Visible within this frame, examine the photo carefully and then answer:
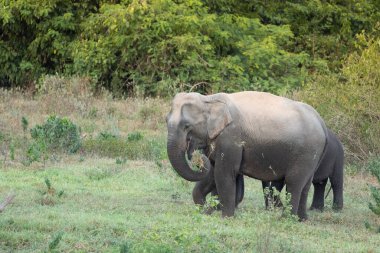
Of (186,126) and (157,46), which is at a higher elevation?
(186,126)

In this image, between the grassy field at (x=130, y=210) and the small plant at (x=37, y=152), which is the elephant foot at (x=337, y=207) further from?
the small plant at (x=37, y=152)

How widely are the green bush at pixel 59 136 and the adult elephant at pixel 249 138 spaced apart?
16.5 feet

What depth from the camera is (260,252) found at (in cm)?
873

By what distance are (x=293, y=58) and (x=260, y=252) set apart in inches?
623

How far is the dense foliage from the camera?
22.8 m

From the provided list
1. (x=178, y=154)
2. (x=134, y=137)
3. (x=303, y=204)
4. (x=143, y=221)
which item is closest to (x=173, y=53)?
(x=134, y=137)

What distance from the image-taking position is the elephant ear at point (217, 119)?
420 inches

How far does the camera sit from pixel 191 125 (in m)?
10.6

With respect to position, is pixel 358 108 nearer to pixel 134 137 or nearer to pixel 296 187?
pixel 134 137

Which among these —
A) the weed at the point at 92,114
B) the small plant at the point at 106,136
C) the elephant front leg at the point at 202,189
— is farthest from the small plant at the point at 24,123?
the elephant front leg at the point at 202,189

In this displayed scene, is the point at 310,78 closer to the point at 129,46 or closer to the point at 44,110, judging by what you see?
the point at 129,46

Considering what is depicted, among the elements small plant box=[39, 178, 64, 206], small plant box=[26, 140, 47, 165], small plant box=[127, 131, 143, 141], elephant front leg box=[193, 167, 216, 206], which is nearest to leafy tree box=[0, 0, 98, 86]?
small plant box=[127, 131, 143, 141]

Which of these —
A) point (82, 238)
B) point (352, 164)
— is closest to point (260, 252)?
point (82, 238)

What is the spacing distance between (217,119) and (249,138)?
1.60ft
